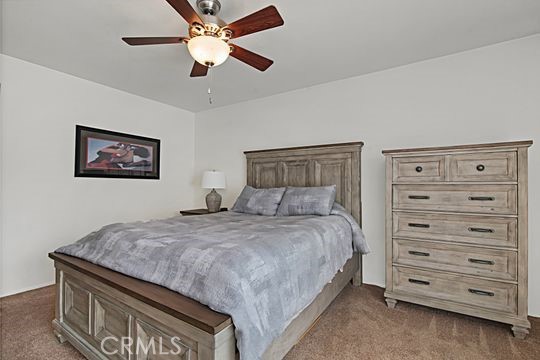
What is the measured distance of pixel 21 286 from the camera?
2.85 metres

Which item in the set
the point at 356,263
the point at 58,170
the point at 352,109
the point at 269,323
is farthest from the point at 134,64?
the point at 356,263

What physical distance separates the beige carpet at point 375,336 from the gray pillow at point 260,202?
1.22 m

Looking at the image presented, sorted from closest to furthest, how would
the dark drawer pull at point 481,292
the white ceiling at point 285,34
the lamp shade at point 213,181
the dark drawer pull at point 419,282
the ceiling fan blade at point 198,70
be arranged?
the white ceiling at point 285,34, the dark drawer pull at point 481,292, the ceiling fan blade at point 198,70, the dark drawer pull at point 419,282, the lamp shade at point 213,181

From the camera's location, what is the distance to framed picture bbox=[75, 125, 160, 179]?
333 centimetres

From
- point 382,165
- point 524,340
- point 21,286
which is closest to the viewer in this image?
point 524,340

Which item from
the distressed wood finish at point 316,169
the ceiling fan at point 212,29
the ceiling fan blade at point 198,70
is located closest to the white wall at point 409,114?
the distressed wood finish at point 316,169

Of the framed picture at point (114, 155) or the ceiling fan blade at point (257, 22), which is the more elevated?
the ceiling fan blade at point (257, 22)

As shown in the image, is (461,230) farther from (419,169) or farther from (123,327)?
(123,327)

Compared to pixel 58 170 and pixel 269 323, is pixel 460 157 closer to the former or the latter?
pixel 269 323

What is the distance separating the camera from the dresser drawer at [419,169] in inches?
91.8

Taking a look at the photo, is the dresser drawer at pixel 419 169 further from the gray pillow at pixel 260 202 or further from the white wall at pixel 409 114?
the gray pillow at pixel 260 202

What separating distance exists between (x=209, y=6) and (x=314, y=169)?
213 cm

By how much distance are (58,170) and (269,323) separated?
3202 millimetres

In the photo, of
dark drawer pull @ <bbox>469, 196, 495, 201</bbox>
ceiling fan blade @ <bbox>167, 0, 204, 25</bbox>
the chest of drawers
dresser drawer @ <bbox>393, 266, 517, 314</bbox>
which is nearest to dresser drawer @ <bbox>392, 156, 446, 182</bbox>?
the chest of drawers
